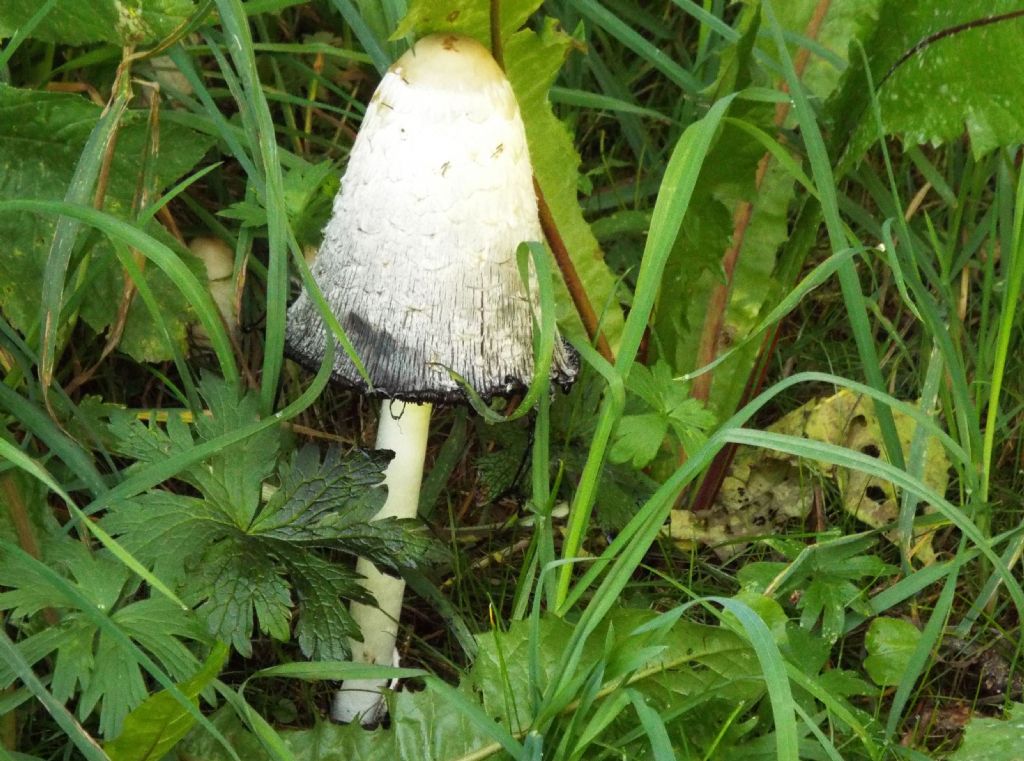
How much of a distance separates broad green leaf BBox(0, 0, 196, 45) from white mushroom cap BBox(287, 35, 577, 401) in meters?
0.44

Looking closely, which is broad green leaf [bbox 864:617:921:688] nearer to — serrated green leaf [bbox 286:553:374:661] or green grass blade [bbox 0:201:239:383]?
serrated green leaf [bbox 286:553:374:661]

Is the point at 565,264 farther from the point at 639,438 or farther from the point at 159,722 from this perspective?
the point at 159,722

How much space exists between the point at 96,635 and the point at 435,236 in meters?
0.59

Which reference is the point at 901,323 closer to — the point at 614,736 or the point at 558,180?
the point at 558,180

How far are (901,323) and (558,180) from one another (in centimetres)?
86

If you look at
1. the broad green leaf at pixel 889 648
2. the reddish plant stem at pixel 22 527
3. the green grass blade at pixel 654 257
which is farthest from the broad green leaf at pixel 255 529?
the broad green leaf at pixel 889 648

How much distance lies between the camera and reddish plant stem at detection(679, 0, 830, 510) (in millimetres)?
1967

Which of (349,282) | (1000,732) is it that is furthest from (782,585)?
(349,282)

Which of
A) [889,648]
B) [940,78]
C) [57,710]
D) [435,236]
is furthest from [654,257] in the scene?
[57,710]

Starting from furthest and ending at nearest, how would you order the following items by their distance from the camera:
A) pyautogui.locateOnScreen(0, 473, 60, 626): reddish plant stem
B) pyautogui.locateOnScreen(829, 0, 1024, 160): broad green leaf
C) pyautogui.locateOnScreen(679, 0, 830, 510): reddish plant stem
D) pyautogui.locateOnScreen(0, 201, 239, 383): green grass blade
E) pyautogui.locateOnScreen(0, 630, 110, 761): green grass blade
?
pyautogui.locateOnScreen(679, 0, 830, 510): reddish plant stem < pyautogui.locateOnScreen(829, 0, 1024, 160): broad green leaf < pyautogui.locateOnScreen(0, 473, 60, 626): reddish plant stem < pyautogui.locateOnScreen(0, 201, 239, 383): green grass blade < pyautogui.locateOnScreen(0, 630, 110, 761): green grass blade

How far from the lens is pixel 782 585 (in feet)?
5.51

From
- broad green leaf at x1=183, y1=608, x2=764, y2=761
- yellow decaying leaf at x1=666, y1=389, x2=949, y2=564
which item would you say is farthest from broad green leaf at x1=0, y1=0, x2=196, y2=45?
yellow decaying leaf at x1=666, y1=389, x2=949, y2=564

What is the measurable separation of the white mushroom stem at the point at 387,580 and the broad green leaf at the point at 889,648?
2.11 feet

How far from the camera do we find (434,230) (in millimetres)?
1343
